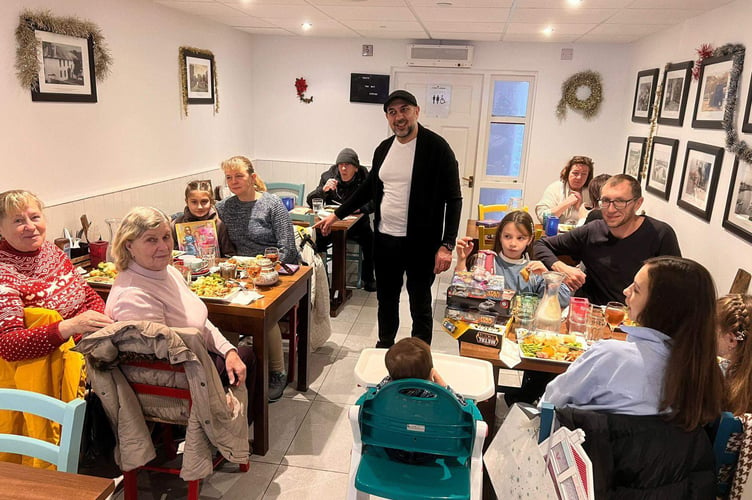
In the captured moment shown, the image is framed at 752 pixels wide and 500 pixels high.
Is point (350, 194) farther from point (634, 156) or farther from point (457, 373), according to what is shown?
point (457, 373)

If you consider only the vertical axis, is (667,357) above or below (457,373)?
above

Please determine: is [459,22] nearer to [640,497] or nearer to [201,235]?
[201,235]

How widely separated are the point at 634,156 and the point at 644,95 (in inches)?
22.8

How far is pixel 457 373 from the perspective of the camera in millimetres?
1860

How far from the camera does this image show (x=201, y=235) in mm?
2988

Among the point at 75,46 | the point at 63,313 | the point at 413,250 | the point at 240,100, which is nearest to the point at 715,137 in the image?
the point at 413,250

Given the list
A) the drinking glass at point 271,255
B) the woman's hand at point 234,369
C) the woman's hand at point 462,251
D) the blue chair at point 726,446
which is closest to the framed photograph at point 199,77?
the drinking glass at point 271,255

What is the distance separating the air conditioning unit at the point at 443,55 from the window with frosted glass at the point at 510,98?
469 mm

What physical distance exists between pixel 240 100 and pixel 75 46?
2683mm

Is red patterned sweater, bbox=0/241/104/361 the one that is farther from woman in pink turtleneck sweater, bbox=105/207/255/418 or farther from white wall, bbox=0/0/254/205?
white wall, bbox=0/0/254/205

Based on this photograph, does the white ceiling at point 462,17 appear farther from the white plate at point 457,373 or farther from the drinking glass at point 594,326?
the white plate at point 457,373

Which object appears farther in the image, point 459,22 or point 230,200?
point 459,22

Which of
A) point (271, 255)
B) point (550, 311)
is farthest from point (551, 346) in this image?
point (271, 255)

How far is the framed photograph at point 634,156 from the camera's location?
489cm
